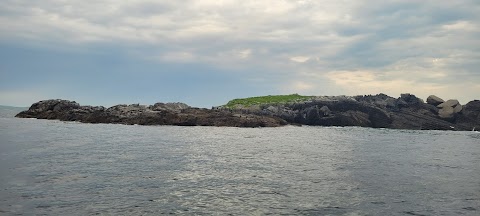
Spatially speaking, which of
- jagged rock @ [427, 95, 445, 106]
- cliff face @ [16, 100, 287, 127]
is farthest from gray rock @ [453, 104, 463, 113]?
cliff face @ [16, 100, 287, 127]

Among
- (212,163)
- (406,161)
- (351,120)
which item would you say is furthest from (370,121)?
(212,163)

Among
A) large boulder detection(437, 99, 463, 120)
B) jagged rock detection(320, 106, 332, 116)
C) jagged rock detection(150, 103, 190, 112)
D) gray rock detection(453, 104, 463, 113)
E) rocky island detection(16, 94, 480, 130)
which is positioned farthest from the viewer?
jagged rock detection(320, 106, 332, 116)

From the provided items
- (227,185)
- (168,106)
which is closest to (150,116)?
(168,106)

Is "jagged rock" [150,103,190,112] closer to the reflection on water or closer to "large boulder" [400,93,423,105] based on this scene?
the reflection on water

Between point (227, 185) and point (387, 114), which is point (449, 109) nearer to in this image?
point (387, 114)

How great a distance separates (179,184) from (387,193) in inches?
491

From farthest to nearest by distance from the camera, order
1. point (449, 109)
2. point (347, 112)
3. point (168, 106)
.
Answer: point (347, 112), point (449, 109), point (168, 106)

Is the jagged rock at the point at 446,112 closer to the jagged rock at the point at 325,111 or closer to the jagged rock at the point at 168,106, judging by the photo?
the jagged rock at the point at 325,111

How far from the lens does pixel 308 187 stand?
2341 cm

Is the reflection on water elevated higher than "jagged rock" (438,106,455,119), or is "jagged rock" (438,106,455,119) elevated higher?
"jagged rock" (438,106,455,119)

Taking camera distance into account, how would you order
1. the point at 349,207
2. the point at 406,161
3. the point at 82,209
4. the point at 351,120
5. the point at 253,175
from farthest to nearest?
the point at 351,120
the point at 406,161
the point at 253,175
the point at 349,207
the point at 82,209

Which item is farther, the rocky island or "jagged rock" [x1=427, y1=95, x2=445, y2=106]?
"jagged rock" [x1=427, y1=95, x2=445, y2=106]

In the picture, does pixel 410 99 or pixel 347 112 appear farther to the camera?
pixel 410 99

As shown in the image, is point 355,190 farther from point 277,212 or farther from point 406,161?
point 406,161
